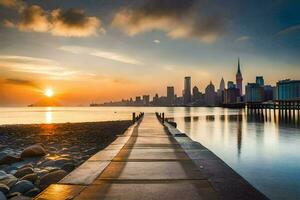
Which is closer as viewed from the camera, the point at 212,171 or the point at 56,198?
the point at 56,198

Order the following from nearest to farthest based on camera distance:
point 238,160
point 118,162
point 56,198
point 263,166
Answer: point 56,198 < point 118,162 < point 263,166 < point 238,160

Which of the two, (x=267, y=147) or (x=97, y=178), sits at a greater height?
Result: (x=97, y=178)

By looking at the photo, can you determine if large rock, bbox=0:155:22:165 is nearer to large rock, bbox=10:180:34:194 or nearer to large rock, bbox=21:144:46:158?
large rock, bbox=21:144:46:158

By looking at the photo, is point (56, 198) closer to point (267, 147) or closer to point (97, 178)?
point (97, 178)

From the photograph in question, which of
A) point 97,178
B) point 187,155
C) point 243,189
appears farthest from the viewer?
point 187,155

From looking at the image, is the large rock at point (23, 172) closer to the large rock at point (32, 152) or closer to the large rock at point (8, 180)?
the large rock at point (8, 180)

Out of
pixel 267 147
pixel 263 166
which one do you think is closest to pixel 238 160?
pixel 263 166

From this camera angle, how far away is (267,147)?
2816 cm

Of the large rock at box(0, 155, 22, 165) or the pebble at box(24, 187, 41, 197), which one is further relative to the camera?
the large rock at box(0, 155, 22, 165)

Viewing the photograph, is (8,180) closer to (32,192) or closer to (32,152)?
(32,192)

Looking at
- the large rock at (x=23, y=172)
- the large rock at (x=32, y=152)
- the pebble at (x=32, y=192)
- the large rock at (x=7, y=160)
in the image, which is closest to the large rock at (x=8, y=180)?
the large rock at (x=23, y=172)

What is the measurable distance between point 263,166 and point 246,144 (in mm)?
11602

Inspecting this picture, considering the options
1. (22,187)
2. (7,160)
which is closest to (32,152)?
(7,160)

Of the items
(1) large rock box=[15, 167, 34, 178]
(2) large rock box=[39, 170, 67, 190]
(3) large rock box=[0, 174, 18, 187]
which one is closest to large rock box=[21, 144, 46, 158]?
(1) large rock box=[15, 167, 34, 178]
